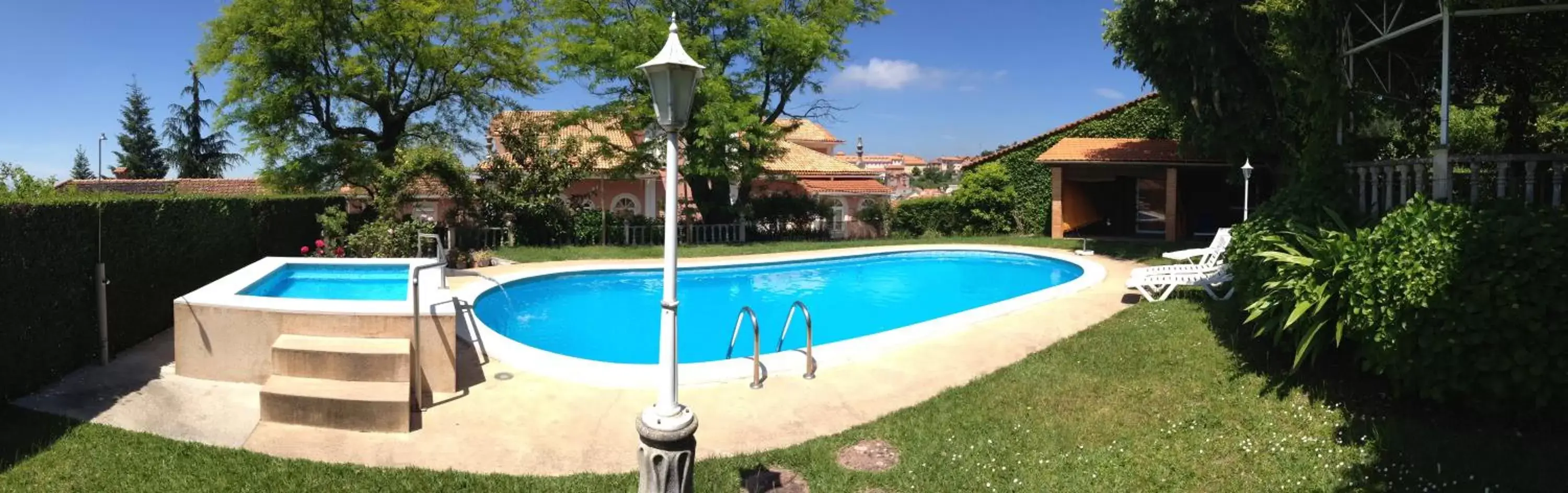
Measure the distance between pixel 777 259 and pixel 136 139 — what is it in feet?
170

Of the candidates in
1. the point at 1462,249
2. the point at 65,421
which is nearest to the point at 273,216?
the point at 65,421

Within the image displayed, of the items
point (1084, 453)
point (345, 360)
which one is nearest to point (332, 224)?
point (345, 360)

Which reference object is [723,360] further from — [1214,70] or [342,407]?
[1214,70]

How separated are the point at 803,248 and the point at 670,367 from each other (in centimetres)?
1798

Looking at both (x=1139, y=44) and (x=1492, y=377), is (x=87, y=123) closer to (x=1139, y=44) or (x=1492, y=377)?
(x=1139, y=44)

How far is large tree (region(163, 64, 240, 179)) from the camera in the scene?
48500 millimetres

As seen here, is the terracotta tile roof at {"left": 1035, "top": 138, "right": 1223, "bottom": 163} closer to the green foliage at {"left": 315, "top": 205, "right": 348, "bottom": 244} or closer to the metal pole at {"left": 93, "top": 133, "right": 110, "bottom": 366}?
the green foliage at {"left": 315, "top": 205, "right": 348, "bottom": 244}

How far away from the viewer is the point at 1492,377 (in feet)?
14.0

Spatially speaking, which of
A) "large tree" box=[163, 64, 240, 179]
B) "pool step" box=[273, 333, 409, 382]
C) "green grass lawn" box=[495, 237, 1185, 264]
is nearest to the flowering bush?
"green grass lawn" box=[495, 237, 1185, 264]

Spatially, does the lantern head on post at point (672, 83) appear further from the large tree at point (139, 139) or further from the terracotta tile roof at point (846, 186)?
the large tree at point (139, 139)

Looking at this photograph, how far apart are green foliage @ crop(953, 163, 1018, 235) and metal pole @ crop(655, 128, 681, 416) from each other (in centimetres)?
2239

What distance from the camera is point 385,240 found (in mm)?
15344

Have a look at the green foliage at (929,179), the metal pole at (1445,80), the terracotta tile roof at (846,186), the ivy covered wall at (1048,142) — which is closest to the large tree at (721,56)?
the ivy covered wall at (1048,142)

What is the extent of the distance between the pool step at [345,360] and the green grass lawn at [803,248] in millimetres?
11502
